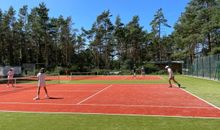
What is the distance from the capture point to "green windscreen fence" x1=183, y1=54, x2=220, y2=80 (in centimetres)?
3605

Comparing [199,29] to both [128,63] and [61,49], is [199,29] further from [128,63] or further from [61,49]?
[61,49]

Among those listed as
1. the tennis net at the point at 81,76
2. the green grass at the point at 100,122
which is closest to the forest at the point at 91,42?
the tennis net at the point at 81,76

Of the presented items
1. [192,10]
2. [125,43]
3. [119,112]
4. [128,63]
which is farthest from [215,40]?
[119,112]

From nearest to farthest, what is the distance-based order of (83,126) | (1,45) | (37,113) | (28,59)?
(83,126) → (37,113) → (1,45) → (28,59)

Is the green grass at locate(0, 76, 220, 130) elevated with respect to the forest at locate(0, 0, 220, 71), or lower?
lower

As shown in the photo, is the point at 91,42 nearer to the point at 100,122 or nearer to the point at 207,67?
the point at 207,67

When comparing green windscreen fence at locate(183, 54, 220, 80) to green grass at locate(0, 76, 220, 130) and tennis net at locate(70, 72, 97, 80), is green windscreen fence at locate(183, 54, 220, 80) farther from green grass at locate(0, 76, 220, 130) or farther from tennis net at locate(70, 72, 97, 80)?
green grass at locate(0, 76, 220, 130)

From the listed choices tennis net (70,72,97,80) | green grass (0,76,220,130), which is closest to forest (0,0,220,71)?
tennis net (70,72,97,80)

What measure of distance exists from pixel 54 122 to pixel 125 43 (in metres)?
83.5

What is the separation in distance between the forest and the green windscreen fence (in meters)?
16.2

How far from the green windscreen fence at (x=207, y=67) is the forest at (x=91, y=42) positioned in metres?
16.2

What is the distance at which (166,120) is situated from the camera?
10.9m

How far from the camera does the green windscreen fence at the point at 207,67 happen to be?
1419 inches

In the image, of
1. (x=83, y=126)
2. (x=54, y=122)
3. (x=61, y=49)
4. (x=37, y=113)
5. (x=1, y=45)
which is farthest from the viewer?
(x=61, y=49)
